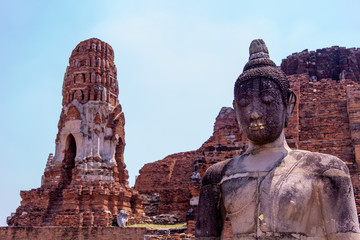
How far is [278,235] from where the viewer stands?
109 inches

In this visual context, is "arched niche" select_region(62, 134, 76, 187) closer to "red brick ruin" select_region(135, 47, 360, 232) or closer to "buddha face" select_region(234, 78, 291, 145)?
"red brick ruin" select_region(135, 47, 360, 232)

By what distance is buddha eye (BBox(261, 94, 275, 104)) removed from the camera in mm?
3203

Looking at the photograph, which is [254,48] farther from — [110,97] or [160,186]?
[160,186]

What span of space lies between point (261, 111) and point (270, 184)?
1.78 ft

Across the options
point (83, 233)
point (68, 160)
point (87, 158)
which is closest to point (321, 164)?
point (83, 233)

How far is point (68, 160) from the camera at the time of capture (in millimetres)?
20109

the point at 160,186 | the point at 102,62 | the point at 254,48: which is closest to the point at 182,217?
the point at 160,186

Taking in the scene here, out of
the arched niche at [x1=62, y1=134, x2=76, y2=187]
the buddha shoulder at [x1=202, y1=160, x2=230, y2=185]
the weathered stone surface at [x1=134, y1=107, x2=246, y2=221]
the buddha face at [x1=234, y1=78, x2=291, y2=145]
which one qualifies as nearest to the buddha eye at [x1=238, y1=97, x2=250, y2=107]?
the buddha face at [x1=234, y1=78, x2=291, y2=145]

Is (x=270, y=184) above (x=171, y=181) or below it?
below

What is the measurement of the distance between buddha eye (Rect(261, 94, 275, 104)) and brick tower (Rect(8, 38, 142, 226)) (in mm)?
14899

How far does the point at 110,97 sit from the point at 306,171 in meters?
18.5

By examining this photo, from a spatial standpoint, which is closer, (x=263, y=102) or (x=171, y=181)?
(x=263, y=102)

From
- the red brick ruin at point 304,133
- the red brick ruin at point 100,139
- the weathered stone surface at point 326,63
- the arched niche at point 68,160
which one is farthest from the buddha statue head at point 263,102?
the weathered stone surface at point 326,63

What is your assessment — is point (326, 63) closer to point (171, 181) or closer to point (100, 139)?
point (171, 181)
